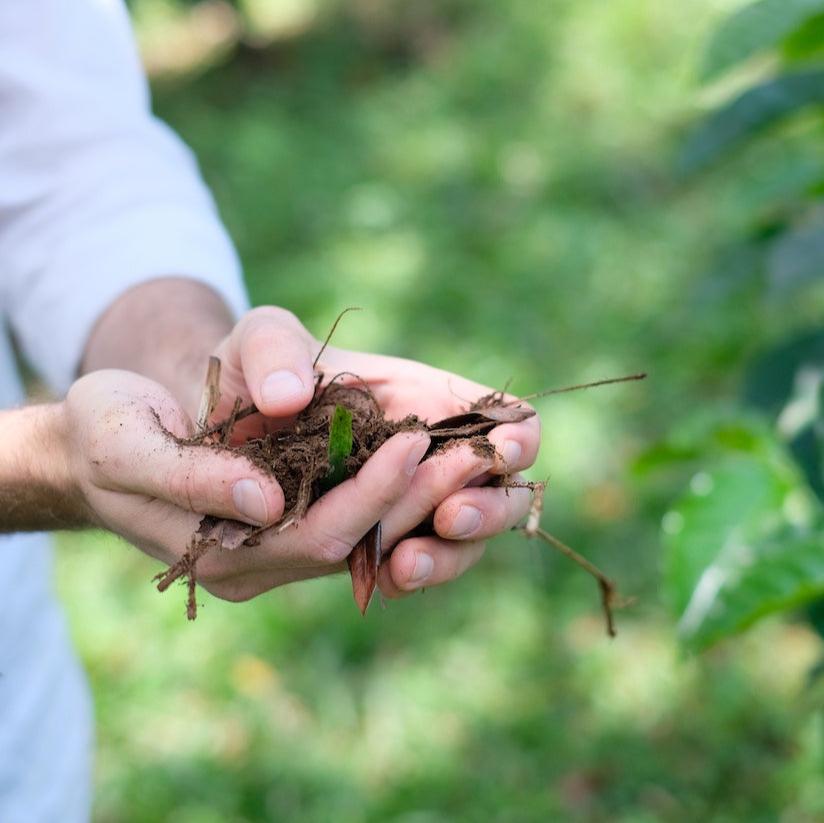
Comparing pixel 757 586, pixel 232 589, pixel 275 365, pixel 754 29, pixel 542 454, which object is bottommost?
pixel 542 454

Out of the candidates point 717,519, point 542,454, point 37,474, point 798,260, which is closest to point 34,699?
point 37,474

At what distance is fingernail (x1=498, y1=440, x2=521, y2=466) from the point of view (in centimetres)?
119

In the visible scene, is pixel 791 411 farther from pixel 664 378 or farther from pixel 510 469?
pixel 664 378

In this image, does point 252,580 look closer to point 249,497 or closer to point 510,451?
point 249,497

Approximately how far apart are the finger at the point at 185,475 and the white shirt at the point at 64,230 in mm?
512

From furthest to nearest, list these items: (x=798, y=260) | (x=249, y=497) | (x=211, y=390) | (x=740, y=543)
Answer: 1. (x=798, y=260)
2. (x=740, y=543)
3. (x=211, y=390)
4. (x=249, y=497)

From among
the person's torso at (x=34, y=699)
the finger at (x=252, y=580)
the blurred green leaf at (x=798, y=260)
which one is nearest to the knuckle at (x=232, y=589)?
the finger at (x=252, y=580)

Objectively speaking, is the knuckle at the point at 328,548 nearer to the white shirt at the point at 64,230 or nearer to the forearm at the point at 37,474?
the forearm at the point at 37,474

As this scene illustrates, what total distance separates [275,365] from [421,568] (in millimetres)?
285

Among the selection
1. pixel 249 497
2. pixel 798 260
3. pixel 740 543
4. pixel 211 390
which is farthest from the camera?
pixel 798 260

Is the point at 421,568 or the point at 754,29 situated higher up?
the point at 754,29

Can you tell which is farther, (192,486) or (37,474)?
(37,474)

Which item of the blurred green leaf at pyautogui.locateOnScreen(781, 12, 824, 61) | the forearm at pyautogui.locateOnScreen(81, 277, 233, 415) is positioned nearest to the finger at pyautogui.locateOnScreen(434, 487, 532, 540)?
the forearm at pyautogui.locateOnScreen(81, 277, 233, 415)

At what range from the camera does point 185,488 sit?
1062 mm
